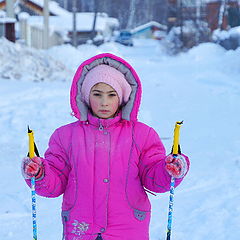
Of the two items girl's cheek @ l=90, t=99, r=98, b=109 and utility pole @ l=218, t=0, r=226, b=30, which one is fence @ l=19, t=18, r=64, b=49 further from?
girl's cheek @ l=90, t=99, r=98, b=109

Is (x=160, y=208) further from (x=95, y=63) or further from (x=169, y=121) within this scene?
(x=169, y=121)

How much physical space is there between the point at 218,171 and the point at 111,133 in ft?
9.54

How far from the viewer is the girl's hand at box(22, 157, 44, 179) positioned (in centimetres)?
208

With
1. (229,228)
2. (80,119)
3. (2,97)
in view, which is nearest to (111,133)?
(80,119)

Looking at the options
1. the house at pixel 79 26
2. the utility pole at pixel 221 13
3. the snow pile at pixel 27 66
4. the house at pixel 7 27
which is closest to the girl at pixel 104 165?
the snow pile at pixel 27 66

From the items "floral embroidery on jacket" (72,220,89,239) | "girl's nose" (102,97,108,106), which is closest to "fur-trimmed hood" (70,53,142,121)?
"girl's nose" (102,97,108,106)

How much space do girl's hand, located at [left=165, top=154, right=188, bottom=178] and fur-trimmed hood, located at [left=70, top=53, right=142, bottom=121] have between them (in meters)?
0.38

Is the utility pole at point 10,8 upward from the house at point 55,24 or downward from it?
upward

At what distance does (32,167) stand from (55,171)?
19 centimetres

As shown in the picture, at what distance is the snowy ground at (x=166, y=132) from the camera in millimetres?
3736

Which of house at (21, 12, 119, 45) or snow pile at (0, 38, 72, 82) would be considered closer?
snow pile at (0, 38, 72, 82)

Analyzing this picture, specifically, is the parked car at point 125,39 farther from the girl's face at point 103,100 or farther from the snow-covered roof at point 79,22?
the girl's face at point 103,100

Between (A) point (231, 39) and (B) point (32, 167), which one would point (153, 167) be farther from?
(A) point (231, 39)

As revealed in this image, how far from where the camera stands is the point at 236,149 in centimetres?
569
